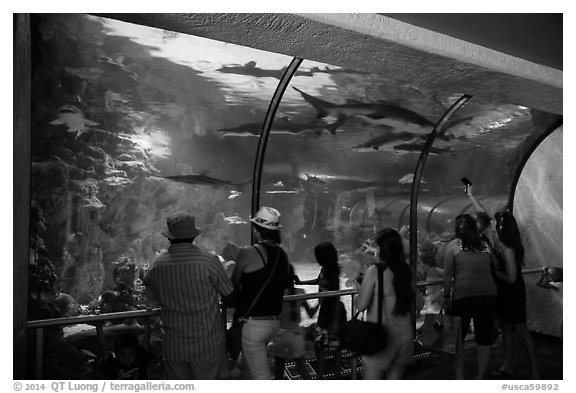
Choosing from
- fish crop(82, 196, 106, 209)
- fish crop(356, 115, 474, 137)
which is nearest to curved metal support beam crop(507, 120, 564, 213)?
fish crop(356, 115, 474, 137)

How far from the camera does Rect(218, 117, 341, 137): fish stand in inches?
188

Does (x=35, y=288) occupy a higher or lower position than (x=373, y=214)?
lower

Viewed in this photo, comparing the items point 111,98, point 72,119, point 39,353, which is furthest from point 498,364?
point 72,119

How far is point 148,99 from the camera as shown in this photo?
13.9 feet

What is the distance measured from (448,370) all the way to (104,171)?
11.8 ft

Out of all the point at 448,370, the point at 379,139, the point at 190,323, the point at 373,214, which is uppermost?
the point at 379,139

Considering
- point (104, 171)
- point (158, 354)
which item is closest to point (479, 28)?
point (104, 171)

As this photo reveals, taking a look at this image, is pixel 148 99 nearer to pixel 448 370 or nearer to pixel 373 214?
pixel 373 214

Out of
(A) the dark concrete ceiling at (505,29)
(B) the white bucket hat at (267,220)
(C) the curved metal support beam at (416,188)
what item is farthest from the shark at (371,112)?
(A) the dark concrete ceiling at (505,29)

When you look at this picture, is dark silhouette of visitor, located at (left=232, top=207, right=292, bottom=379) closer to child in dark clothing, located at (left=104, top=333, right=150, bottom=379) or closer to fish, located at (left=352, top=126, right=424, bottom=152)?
child in dark clothing, located at (left=104, top=333, right=150, bottom=379)

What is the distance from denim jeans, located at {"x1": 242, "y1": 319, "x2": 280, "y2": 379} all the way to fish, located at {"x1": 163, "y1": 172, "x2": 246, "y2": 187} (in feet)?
5.94

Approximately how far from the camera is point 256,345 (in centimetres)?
328

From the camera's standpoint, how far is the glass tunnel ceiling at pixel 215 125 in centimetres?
388

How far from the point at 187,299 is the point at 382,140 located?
3642mm
